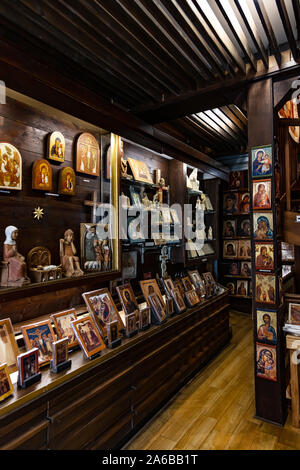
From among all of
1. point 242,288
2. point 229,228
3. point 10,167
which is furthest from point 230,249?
point 10,167

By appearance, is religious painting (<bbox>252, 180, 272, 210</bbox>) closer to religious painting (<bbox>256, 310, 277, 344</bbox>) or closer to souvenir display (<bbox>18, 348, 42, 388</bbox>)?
religious painting (<bbox>256, 310, 277, 344</bbox>)

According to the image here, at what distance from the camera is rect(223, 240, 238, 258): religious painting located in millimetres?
5750

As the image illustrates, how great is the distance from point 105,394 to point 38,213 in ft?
4.27

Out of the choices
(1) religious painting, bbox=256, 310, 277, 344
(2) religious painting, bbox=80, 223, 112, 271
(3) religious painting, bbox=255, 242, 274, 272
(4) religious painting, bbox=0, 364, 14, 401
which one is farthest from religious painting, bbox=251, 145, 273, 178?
(4) religious painting, bbox=0, 364, 14, 401

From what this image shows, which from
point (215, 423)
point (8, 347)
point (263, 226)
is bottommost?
point (215, 423)

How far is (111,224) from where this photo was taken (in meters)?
2.59

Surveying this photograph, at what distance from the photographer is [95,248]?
247 centimetres

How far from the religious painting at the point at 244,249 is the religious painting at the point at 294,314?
9.53 feet

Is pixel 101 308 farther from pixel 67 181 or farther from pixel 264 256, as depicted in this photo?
pixel 264 256

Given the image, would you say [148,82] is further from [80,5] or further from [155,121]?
[80,5]

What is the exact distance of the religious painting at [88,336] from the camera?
1938 millimetres

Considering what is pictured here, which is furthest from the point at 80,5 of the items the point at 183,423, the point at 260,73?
the point at 183,423

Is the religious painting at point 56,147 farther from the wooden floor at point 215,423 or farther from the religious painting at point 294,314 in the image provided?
the religious painting at point 294,314

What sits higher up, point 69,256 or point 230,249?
point 69,256
